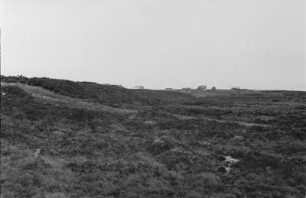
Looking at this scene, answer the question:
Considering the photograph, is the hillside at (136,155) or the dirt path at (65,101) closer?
the hillside at (136,155)

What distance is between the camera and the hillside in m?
18.1

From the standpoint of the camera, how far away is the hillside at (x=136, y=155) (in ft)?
59.4

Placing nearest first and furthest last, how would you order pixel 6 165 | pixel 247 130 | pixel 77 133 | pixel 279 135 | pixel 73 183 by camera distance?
pixel 73 183
pixel 6 165
pixel 77 133
pixel 279 135
pixel 247 130

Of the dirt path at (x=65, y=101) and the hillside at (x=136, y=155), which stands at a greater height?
the dirt path at (x=65, y=101)

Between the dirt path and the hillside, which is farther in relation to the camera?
the dirt path

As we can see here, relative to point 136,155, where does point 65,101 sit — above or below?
above

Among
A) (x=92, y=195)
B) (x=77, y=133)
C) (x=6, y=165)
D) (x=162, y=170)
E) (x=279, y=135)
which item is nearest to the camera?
(x=92, y=195)

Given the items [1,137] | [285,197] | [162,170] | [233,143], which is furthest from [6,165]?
[233,143]

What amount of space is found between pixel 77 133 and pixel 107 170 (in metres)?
8.03

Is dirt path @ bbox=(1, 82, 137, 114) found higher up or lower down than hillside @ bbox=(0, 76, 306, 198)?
higher up

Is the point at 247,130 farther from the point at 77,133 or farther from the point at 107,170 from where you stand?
the point at 107,170

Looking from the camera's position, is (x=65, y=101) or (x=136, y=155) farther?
(x=65, y=101)

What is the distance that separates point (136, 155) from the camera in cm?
2364

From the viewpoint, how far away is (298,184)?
784 inches
